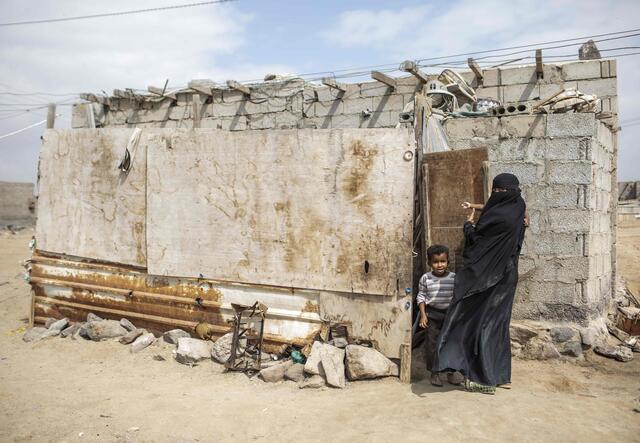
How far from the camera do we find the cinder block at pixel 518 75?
21.8 ft

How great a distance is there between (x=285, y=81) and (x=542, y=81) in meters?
3.99

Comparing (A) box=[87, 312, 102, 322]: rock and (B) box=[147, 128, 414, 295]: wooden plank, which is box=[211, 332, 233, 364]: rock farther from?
(A) box=[87, 312, 102, 322]: rock

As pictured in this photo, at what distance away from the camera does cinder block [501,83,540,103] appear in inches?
262

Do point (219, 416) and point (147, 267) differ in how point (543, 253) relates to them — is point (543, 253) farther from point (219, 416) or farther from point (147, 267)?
point (147, 267)

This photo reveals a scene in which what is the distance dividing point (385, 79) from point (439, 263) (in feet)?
13.0

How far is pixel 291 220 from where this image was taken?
4750 millimetres

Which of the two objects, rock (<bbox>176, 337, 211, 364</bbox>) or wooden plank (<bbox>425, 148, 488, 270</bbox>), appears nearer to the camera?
wooden plank (<bbox>425, 148, 488, 270</bbox>)

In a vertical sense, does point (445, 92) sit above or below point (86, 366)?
above

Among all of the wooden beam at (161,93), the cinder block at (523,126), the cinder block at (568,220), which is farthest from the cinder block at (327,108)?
the cinder block at (568,220)

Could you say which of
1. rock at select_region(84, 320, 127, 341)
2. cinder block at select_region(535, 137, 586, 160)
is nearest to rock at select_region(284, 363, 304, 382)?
rock at select_region(84, 320, 127, 341)

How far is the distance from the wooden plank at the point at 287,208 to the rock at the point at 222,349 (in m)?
0.60

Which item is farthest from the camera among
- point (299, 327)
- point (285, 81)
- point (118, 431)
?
point (285, 81)

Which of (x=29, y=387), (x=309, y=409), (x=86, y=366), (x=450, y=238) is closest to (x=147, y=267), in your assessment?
(x=86, y=366)

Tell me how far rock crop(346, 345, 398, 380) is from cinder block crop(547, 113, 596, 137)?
8.74ft
